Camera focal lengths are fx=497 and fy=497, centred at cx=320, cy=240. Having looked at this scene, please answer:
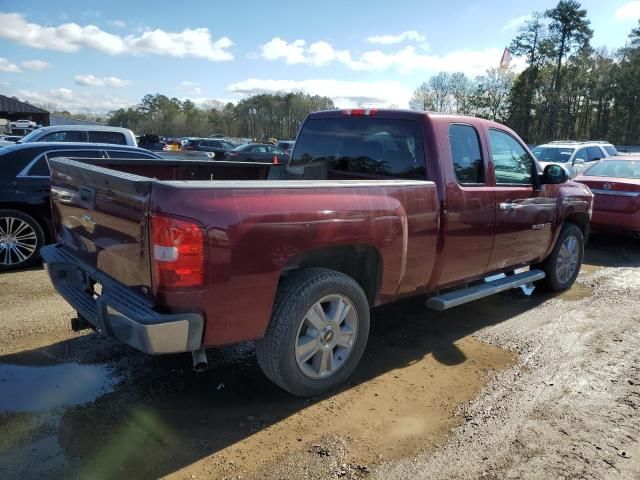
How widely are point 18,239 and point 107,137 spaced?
440 centimetres

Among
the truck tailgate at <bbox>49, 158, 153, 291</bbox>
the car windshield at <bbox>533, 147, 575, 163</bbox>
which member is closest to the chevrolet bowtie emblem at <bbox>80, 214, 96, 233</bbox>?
the truck tailgate at <bbox>49, 158, 153, 291</bbox>

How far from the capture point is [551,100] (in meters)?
53.5

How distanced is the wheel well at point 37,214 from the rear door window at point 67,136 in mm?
4076

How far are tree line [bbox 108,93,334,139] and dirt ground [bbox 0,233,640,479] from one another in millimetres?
81081

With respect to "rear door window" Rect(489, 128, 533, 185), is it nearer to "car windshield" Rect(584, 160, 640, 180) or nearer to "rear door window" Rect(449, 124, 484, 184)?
"rear door window" Rect(449, 124, 484, 184)

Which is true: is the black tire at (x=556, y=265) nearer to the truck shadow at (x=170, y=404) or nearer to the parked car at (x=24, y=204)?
the truck shadow at (x=170, y=404)

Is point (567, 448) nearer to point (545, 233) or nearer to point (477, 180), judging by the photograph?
point (477, 180)

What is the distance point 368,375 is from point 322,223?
1.41 meters

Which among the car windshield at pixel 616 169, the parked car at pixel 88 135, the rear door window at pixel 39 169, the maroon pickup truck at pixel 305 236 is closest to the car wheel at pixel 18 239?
the rear door window at pixel 39 169

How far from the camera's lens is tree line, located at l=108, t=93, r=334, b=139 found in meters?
91.3

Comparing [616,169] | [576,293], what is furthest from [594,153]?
[576,293]

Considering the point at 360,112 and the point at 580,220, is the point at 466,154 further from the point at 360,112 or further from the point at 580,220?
the point at 580,220

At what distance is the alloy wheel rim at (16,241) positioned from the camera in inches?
248

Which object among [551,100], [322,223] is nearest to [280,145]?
[322,223]
